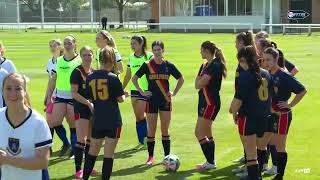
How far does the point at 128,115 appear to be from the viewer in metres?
14.4

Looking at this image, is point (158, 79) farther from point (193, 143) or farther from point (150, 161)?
point (193, 143)

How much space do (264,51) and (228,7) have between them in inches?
2147

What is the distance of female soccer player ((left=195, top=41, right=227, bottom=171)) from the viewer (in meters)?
8.70

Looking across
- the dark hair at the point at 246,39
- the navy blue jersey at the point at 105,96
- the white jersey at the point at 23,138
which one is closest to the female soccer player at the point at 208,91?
the dark hair at the point at 246,39

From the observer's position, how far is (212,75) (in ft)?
28.6

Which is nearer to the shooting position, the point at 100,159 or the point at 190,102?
the point at 100,159

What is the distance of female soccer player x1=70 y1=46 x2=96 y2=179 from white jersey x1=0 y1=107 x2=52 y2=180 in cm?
356

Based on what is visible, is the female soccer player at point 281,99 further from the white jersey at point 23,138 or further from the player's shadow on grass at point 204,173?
the white jersey at point 23,138

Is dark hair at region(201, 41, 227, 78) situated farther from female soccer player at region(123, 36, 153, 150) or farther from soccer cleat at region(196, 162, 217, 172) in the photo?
female soccer player at region(123, 36, 153, 150)

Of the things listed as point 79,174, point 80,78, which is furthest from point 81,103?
point 79,174

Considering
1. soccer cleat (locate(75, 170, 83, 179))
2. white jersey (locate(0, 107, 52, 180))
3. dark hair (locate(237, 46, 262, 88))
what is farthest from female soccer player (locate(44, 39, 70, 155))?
white jersey (locate(0, 107, 52, 180))

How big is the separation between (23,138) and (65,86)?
492 centimetres

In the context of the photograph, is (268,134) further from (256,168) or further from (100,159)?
(100,159)

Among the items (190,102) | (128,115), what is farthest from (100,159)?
(190,102)
